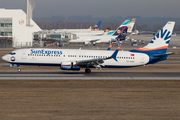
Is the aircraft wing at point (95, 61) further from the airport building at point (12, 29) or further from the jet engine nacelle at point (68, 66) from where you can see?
the airport building at point (12, 29)

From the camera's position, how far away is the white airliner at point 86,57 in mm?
41188

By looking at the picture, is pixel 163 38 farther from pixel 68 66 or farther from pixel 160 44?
pixel 68 66

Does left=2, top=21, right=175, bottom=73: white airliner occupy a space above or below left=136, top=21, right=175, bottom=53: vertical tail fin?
below

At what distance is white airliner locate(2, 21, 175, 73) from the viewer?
4119cm

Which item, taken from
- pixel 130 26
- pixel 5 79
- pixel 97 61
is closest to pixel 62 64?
pixel 97 61

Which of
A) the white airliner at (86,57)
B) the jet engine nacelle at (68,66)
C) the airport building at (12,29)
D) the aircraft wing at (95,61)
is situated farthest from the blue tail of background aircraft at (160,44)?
the airport building at (12,29)

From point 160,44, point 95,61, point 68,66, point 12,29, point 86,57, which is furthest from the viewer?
point 12,29

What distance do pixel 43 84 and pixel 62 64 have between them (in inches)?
311

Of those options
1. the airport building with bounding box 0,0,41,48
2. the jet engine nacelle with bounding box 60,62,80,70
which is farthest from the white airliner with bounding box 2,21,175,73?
the airport building with bounding box 0,0,41,48

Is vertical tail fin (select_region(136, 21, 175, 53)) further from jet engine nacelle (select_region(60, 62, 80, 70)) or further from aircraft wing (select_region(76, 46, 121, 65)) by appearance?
jet engine nacelle (select_region(60, 62, 80, 70))

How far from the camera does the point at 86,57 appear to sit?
42250 millimetres

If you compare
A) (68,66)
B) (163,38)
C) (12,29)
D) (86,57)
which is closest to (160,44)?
(163,38)

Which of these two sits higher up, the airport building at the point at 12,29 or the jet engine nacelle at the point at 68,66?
the airport building at the point at 12,29

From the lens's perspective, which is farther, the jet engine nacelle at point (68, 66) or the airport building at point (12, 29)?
the airport building at point (12, 29)
